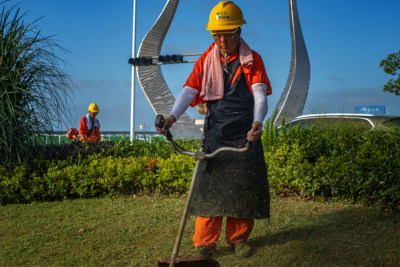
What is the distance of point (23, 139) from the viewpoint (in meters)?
6.65

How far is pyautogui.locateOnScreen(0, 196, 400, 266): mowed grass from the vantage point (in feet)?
12.3

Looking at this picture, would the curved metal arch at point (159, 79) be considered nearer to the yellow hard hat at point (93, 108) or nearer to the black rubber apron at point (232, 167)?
the yellow hard hat at point (93, 108)

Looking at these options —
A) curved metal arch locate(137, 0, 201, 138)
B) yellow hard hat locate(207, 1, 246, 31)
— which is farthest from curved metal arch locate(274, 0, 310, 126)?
yellow hard hat locate(207, 1, 246, 31)

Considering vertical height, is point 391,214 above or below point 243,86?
below

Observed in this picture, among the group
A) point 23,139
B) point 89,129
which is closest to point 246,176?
point 23,139

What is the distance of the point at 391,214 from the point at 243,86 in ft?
9.60

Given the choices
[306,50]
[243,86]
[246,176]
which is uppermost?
[306,50]

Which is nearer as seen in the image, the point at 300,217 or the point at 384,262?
the point at 384,262

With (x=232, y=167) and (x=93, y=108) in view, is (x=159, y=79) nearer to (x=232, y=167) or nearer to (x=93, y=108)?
(x=93, y=108)

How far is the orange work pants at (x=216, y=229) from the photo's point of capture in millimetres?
3547

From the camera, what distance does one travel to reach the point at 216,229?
3.57 meters

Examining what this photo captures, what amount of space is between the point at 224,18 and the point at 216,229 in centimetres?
180

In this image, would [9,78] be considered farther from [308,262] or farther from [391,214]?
[391,214]

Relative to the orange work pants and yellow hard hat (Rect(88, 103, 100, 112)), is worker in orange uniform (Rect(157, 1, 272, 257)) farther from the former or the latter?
yellow hard hat (Rect(88, 103, 100, 112))
